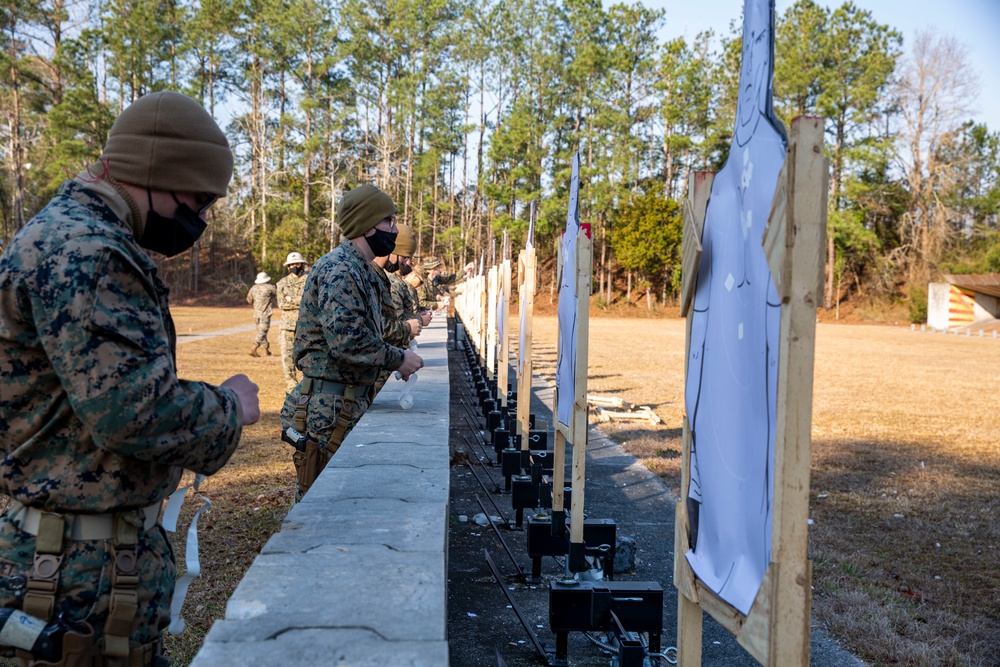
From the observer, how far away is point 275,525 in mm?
5703

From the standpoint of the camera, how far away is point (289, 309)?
12.2 meters

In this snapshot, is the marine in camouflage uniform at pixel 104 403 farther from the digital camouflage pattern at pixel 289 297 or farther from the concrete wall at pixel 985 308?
the concrete wall at pixel 985 308

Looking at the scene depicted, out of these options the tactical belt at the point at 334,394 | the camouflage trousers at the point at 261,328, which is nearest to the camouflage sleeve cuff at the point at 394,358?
the tactical belt at the point at 334,394

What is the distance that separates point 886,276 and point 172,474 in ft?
172

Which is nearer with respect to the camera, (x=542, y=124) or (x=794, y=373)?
(x=794, y=373)

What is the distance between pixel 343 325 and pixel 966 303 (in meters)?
45.0

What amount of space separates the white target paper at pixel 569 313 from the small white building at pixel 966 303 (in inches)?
1692

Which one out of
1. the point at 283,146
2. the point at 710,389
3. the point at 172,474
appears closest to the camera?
the point at 172,474

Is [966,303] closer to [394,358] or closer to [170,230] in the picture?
[394,358]

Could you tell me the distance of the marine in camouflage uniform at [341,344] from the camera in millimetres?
3945

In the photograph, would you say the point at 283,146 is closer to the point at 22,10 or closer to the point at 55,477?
the point at 22,10

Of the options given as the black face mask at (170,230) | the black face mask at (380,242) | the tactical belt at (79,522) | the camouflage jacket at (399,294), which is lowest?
the tactical belt at (79,522)

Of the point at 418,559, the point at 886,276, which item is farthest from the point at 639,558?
the point at 886,276

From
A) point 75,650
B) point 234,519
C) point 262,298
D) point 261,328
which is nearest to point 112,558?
point 75,650
